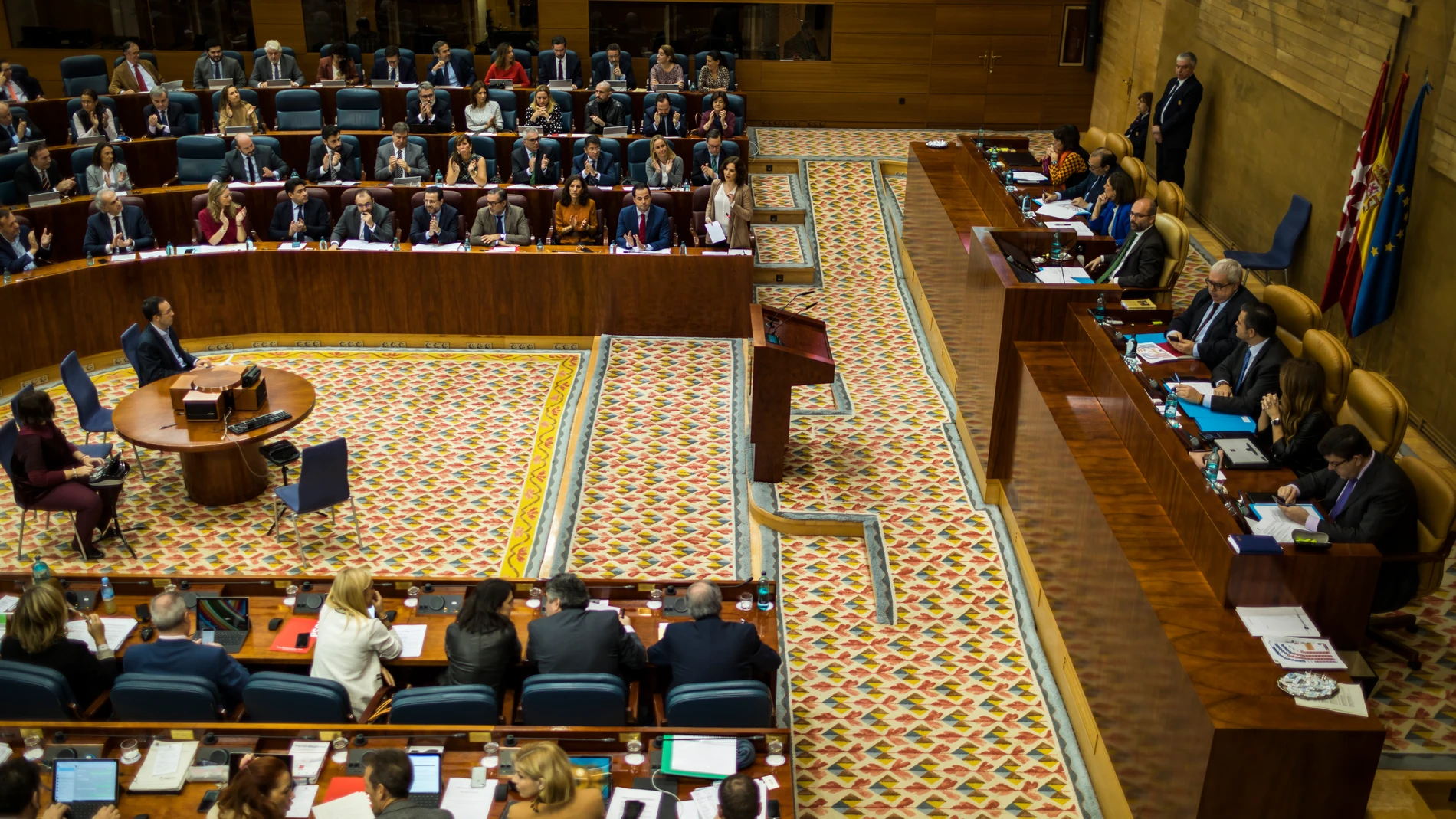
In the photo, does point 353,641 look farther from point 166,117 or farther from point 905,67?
point 905,67

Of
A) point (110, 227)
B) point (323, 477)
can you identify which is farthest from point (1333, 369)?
point (110, 227)

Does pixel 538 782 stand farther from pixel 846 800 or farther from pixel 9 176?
pixel 9 176

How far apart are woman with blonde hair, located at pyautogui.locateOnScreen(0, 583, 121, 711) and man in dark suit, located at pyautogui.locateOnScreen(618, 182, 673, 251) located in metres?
5.91

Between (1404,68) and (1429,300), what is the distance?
1.63 meters

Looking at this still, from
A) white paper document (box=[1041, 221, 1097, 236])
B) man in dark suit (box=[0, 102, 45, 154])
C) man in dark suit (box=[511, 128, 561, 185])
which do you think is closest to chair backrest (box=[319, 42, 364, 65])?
man in dark suit (box=[0, 102, 45, 154])

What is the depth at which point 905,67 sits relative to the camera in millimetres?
15695

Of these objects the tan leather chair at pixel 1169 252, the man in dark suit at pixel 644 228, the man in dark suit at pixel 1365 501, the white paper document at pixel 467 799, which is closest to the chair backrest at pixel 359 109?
the man in dark suit at pixel 644 228

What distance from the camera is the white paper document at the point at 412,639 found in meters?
5.75

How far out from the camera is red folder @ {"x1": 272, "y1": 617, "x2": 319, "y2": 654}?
5762mm

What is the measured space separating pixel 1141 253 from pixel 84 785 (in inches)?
269

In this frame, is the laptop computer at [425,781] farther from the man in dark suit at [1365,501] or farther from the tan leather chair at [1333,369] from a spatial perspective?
the tan leather chair at [1333,369]

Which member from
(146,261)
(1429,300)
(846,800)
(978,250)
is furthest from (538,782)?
(146,261)

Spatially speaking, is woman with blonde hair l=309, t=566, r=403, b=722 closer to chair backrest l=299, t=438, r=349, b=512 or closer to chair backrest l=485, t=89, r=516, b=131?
chair backrest l=299, t=438, r=349, b=512

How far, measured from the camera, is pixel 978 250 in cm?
838
